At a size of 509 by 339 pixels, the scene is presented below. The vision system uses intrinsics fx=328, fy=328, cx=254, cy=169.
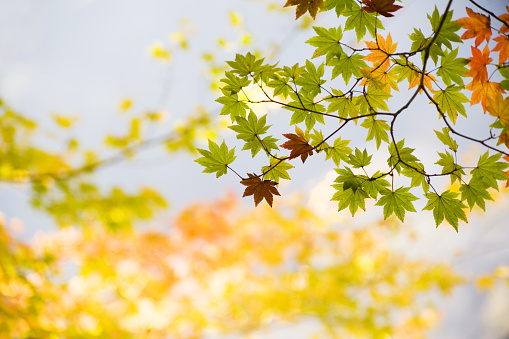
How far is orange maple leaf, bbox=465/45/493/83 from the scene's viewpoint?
1.01 metres

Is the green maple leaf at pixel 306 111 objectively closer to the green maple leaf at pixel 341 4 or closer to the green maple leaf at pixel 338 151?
the green maple leaf at pixel 338 151

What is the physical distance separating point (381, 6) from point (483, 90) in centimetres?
46

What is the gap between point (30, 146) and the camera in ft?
11.7

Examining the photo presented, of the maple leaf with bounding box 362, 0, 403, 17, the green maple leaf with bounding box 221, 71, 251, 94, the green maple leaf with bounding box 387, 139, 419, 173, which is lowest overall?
the green maple leaf with bounding box 387, 139, 419, 173

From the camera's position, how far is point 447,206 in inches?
37.8

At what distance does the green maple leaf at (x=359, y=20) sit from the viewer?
0.96m

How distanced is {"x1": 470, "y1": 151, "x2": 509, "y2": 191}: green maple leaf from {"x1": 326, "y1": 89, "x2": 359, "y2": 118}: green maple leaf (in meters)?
0.39

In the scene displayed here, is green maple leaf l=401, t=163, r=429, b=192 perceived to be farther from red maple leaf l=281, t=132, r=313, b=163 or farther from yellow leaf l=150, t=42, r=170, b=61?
yellow leaf l=150, t=42, r=170, b=61

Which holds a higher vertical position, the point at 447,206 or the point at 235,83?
the point at 235,83

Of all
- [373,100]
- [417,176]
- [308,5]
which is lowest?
[417,176]

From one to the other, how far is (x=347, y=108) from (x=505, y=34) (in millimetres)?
552

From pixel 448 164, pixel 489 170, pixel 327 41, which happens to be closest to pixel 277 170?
pixel 327 41

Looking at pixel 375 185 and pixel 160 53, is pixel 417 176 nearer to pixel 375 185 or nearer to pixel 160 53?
pixel 375 185

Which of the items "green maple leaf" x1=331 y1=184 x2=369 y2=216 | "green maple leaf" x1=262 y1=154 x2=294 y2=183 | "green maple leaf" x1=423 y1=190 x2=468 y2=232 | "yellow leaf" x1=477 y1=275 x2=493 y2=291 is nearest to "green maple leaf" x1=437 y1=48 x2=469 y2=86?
"green maple leaf" x1=423 y1=190 x2=468 y2=232
